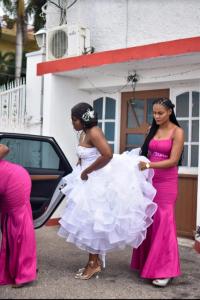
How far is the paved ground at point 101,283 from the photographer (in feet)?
14.1

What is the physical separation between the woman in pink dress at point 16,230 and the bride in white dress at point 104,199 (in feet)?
1.28

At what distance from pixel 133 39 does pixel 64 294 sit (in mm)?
4421

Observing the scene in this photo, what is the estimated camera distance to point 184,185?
6863mm

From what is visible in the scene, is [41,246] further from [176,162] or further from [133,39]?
[133,39]

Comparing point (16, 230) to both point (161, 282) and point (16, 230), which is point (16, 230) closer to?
point (16, 230)

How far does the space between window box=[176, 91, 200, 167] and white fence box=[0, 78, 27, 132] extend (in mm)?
2934

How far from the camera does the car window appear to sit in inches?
213

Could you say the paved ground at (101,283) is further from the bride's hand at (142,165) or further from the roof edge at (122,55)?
the roof edge at (122,55)

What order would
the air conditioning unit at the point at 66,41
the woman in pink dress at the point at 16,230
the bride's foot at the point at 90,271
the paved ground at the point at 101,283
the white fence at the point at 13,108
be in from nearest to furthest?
the paved ground at the point at 101,283 < the woman in pink dress at the point at 16,230 < the bride's foot at the point at 90,271 < the air conditioning unit at the point at 66,41 < the white fence at the point at 13,108

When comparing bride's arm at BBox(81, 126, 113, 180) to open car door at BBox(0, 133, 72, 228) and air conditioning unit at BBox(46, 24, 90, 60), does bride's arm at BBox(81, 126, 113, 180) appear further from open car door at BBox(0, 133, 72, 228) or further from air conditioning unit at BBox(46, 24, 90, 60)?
air conditioning unit at BBox(46, 24, 90, 60)

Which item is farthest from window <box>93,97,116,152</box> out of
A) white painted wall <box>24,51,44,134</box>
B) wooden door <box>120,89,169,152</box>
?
white painted wall <box>24,51,44,134</box>

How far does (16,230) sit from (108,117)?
3.82 metres

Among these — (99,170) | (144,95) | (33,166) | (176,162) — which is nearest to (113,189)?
(99,170)

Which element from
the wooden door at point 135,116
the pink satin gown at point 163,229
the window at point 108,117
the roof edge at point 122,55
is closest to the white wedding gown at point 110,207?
the pink satin gown at point 163,229
